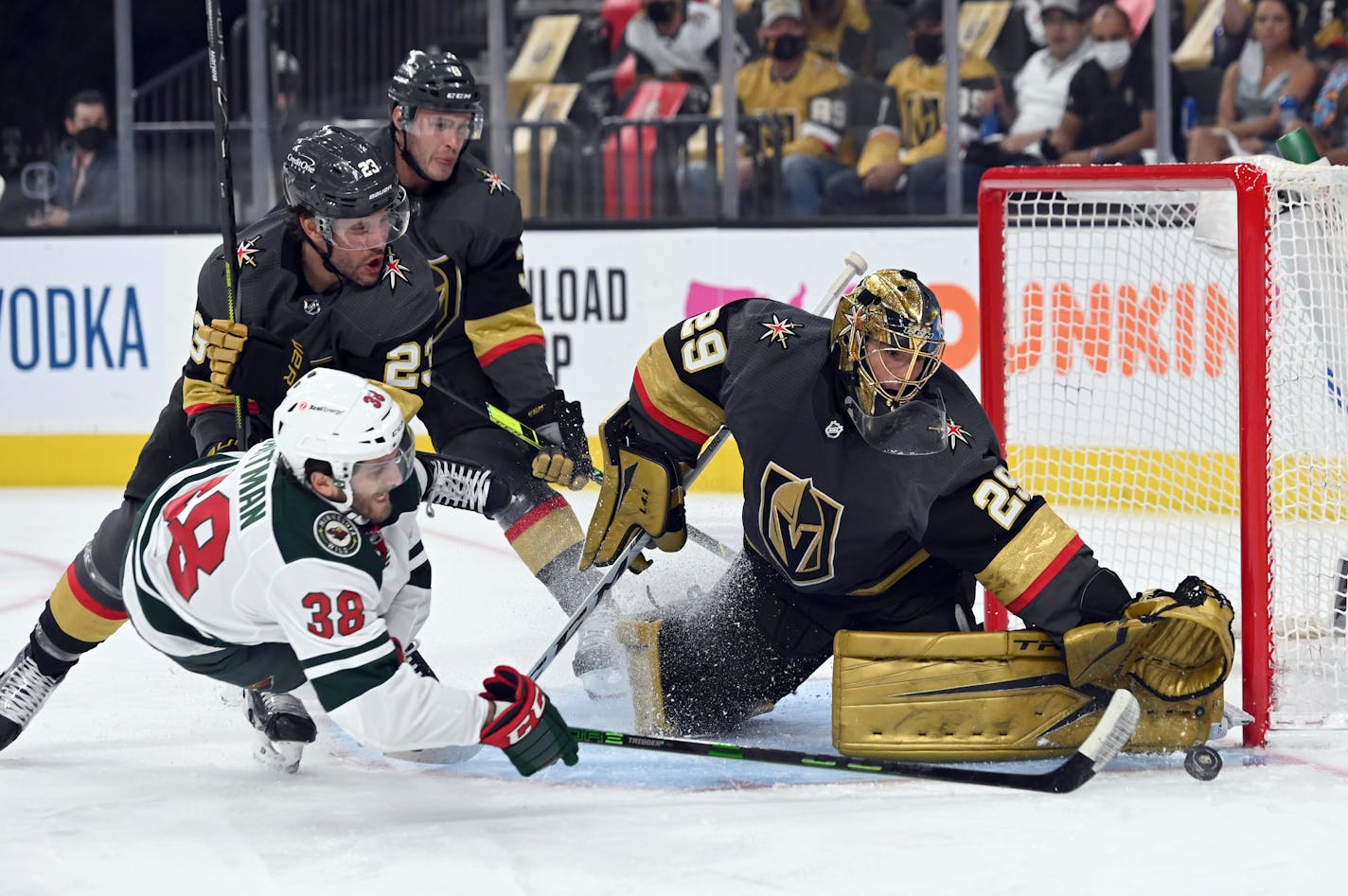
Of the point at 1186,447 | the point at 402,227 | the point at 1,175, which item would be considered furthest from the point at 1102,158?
the point at 1,175

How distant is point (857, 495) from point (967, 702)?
14.0 inches

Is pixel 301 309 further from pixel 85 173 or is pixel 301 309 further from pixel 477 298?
pixel 85 173

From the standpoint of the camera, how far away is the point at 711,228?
5.46 m

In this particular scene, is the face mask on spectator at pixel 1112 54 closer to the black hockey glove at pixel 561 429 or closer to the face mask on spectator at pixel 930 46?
the face mask on spectator at pixel 930 46

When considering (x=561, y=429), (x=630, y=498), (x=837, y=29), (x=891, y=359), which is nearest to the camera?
(x=891, y=359)

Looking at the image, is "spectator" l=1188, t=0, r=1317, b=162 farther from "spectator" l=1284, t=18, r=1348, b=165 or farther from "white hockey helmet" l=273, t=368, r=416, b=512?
"white hockey helmet" l=273, t=368, r=416, b=512

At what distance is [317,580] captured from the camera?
2316 millimetres

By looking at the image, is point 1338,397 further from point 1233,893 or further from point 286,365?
point 286,365

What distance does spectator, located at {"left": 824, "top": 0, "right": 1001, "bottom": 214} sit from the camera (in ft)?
18.0

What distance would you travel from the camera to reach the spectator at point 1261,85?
539 centimetres

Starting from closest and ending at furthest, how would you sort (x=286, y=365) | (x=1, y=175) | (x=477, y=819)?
1. (x=477, y=819)
2. (x=286, y=365)
3. (x=1, y=175)

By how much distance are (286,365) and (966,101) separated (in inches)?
121

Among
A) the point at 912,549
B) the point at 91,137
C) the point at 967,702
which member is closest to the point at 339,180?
the point at 912,549

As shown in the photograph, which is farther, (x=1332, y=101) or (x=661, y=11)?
(x=661, y=11)
